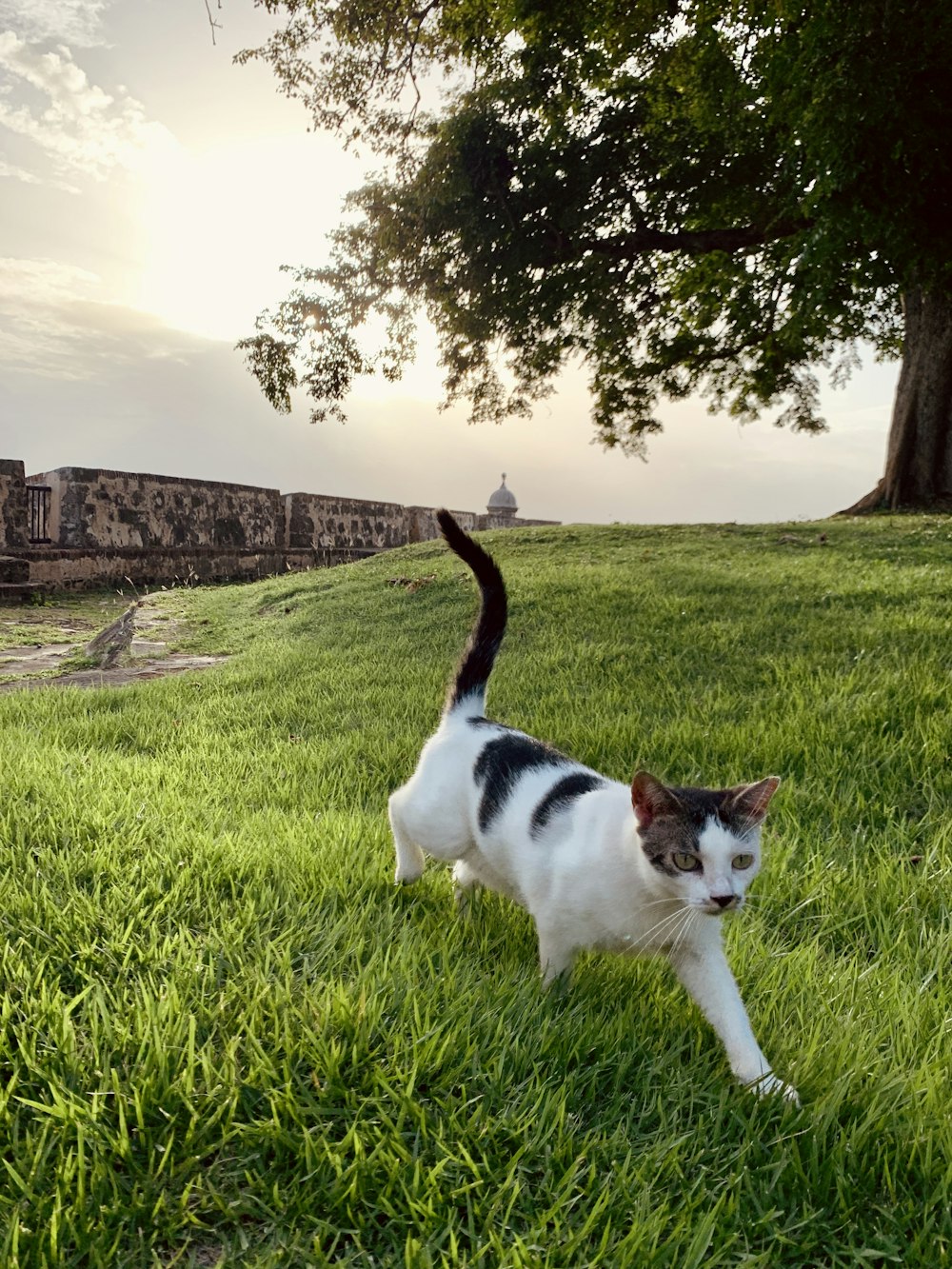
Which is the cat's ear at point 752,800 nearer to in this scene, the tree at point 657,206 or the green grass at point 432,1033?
the green grass at point 432,1033

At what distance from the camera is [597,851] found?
1.95 meters

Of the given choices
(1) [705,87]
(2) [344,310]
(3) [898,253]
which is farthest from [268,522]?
(3) [898,253]

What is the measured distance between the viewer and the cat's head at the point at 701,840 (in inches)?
68.1

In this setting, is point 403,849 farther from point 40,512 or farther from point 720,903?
point 40,512

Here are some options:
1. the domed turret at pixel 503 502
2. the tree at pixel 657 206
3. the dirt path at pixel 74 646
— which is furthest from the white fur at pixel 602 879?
the domed turret at pixel 503 502

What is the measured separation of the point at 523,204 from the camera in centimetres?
1475

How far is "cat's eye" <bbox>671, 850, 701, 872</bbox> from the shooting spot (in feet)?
5.74

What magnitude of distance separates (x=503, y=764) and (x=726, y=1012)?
0.88 metres

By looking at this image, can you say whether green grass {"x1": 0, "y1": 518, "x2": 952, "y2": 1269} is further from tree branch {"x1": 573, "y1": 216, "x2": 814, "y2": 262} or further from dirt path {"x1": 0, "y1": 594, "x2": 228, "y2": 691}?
tree branch {"x1": 573, "y1": 216, "x2": 814, "y2": 262}

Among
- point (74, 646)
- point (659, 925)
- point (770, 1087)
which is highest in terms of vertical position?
point (659, 925)

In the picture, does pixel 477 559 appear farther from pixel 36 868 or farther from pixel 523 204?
pixel 523 204

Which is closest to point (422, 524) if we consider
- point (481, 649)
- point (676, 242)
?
point (676, 242)

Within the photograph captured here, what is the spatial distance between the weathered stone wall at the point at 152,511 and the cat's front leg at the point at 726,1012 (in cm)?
1505

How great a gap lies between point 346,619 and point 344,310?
10443 mm
